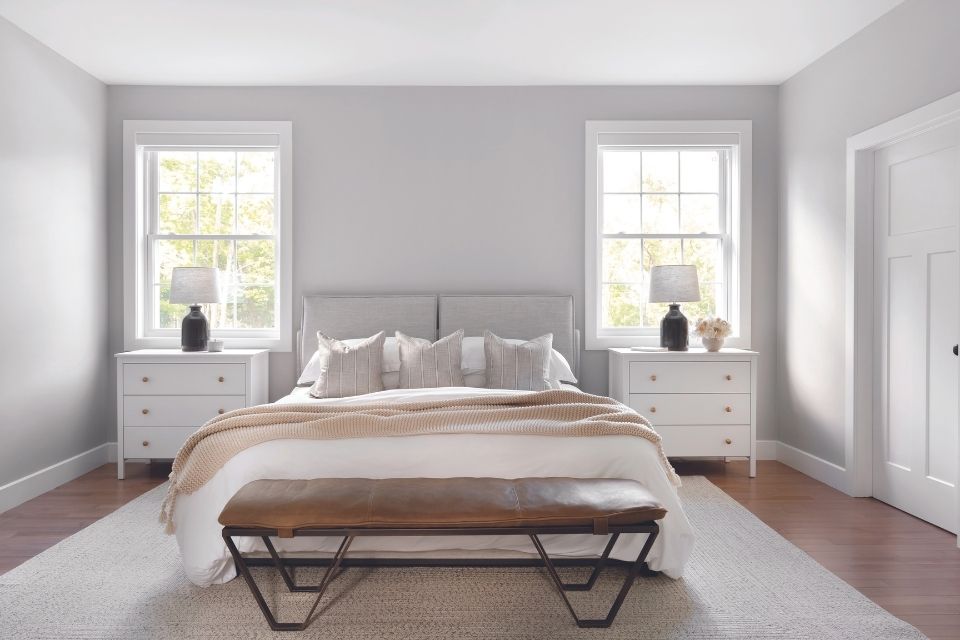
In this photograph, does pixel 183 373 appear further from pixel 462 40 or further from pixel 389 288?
pixel 462 40

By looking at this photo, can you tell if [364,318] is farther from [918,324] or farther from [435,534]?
[918,324]

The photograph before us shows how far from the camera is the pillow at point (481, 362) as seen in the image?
4.00 m

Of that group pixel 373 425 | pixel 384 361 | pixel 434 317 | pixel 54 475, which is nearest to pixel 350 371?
pixel 384 361

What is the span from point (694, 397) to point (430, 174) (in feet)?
7.91

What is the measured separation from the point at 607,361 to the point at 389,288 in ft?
5.52

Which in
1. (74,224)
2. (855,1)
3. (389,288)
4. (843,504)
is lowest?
(843,504)

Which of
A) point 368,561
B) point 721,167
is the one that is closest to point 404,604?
point 368,561

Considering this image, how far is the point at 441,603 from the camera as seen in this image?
92.1 inches

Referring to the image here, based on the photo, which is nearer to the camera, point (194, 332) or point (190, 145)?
point (194, 332)

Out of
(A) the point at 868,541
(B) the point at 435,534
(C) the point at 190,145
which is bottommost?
(A) the point at 868,541

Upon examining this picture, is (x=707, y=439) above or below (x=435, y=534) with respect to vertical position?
below

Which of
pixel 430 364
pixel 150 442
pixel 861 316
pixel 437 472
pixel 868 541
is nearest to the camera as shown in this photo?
pixel 437 472

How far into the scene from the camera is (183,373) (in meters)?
4.17

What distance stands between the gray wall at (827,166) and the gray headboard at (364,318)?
2534mm
